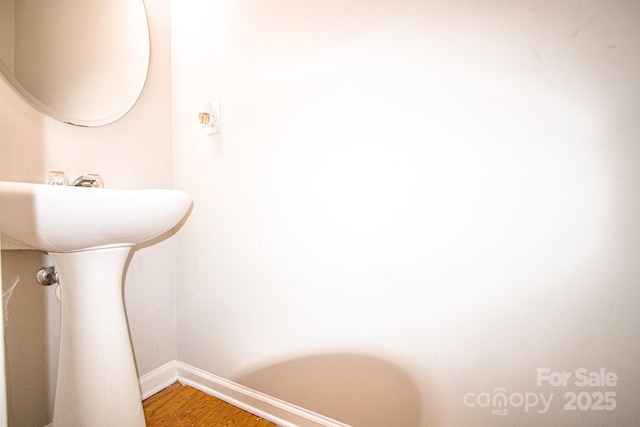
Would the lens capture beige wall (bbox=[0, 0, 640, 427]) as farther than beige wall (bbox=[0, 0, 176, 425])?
No

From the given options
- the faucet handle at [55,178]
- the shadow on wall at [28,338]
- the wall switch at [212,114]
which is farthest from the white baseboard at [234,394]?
the wall switch at [212,114]

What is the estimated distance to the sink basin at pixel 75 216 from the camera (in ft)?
1.79

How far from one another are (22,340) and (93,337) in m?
0.29

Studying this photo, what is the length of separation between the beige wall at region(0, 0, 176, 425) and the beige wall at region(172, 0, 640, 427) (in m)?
0.21

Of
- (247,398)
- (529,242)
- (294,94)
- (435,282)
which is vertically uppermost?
(294,94)

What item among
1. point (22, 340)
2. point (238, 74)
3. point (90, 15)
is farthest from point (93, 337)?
point (90, 15)

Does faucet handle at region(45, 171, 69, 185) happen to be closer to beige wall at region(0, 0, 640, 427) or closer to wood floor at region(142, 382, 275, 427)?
beige wall at region(0, 0, 640, 427)

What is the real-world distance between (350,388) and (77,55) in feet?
4.78

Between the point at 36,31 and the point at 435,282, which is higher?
the point at 36,31

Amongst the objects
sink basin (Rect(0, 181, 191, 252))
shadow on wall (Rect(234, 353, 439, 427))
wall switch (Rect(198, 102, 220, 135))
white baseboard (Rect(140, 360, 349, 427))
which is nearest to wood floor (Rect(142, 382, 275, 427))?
white baseboard (Rect(140, 360, 349, 427))

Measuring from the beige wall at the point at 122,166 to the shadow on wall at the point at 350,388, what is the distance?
21.1 inches

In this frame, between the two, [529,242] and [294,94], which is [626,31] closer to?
[529,242]

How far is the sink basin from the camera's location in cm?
55

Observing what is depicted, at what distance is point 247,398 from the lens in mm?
1014
